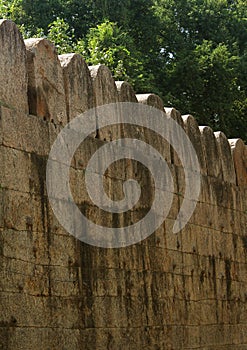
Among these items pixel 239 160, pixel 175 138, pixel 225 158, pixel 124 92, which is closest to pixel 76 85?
pixel 124 92

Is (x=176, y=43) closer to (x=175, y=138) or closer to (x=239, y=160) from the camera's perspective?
(x=239, y=160)

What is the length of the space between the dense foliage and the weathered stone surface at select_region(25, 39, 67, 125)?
16.1 meters

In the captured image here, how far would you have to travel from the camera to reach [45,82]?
7328 millimetres

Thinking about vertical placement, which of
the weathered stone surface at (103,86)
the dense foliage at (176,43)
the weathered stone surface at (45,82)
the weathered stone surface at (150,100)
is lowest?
the weathered stone surface at (45,82)

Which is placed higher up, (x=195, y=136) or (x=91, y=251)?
(x=195, y=136)

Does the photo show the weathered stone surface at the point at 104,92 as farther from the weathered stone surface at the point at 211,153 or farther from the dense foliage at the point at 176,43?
the dense foliage at the point at 176,43

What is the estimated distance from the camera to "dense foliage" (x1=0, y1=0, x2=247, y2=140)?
25484 millimetres

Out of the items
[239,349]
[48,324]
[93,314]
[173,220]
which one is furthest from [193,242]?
[48,324]

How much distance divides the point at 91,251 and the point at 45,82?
151 cm

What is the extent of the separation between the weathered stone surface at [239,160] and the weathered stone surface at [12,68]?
4.89 meters

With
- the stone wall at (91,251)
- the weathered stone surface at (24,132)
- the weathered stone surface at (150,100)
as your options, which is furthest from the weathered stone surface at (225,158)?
the weathered stone surface at (24,132)

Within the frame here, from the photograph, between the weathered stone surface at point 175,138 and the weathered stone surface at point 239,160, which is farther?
the weathered stone surface at point 239,160

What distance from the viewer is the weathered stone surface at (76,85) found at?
7.66 metres

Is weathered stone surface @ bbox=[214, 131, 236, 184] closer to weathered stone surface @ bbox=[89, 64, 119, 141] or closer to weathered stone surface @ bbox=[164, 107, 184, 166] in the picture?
weathered stone surface @ bbox=[164, 107, 184, 166]
